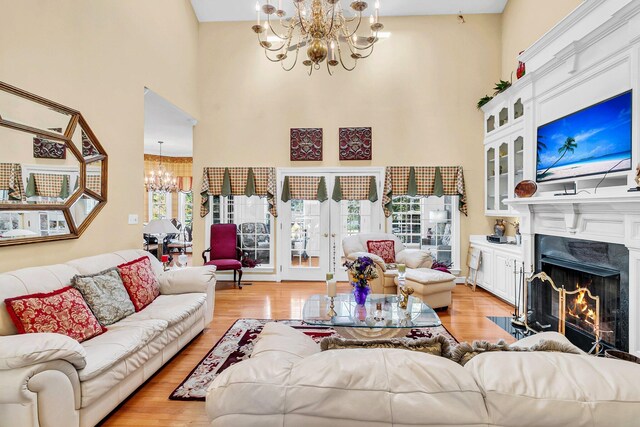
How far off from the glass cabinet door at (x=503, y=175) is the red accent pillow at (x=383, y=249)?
5.94ft

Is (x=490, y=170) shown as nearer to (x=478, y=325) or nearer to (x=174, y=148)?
(x=478, y=325)

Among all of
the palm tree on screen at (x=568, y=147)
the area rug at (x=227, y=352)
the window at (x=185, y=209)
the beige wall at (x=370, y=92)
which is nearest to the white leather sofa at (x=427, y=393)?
the area rug at (x=227, y=352)

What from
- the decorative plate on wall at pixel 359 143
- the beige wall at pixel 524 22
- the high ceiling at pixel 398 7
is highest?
the high ceiling at pixel 398 7

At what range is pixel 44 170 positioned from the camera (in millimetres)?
2736

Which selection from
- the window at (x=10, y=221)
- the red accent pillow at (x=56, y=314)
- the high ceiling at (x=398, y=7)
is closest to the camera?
the red accent pillow at (x=56, y=314)

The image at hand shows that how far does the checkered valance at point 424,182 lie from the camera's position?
18.9ft

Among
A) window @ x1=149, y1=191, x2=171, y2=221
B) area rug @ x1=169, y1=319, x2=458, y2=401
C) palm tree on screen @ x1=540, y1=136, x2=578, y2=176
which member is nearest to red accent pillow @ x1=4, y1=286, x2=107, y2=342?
area rug @ x1=169, y1=319, x2=458, y2=401

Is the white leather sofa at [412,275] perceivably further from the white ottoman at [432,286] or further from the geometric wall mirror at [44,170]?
the geometric wall mirror at [44,170]

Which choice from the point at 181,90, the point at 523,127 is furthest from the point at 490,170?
the point at 181,90

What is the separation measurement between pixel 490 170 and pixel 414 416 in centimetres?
556

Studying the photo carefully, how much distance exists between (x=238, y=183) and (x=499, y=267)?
175 inches

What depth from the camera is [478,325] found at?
380cm

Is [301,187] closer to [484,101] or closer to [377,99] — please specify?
[377,99]

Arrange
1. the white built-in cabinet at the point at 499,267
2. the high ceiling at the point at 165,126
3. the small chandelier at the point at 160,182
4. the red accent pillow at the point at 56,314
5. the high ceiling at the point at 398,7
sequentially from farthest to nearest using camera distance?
1. the small chandelier at the point at 160,182
2. the high ceiling at the point at 398,7
3. the high ceiling at the point at 165,126
4. the white built-in cabinet at the point at 499,267
5. the red accent pillow at the point at 56,314
